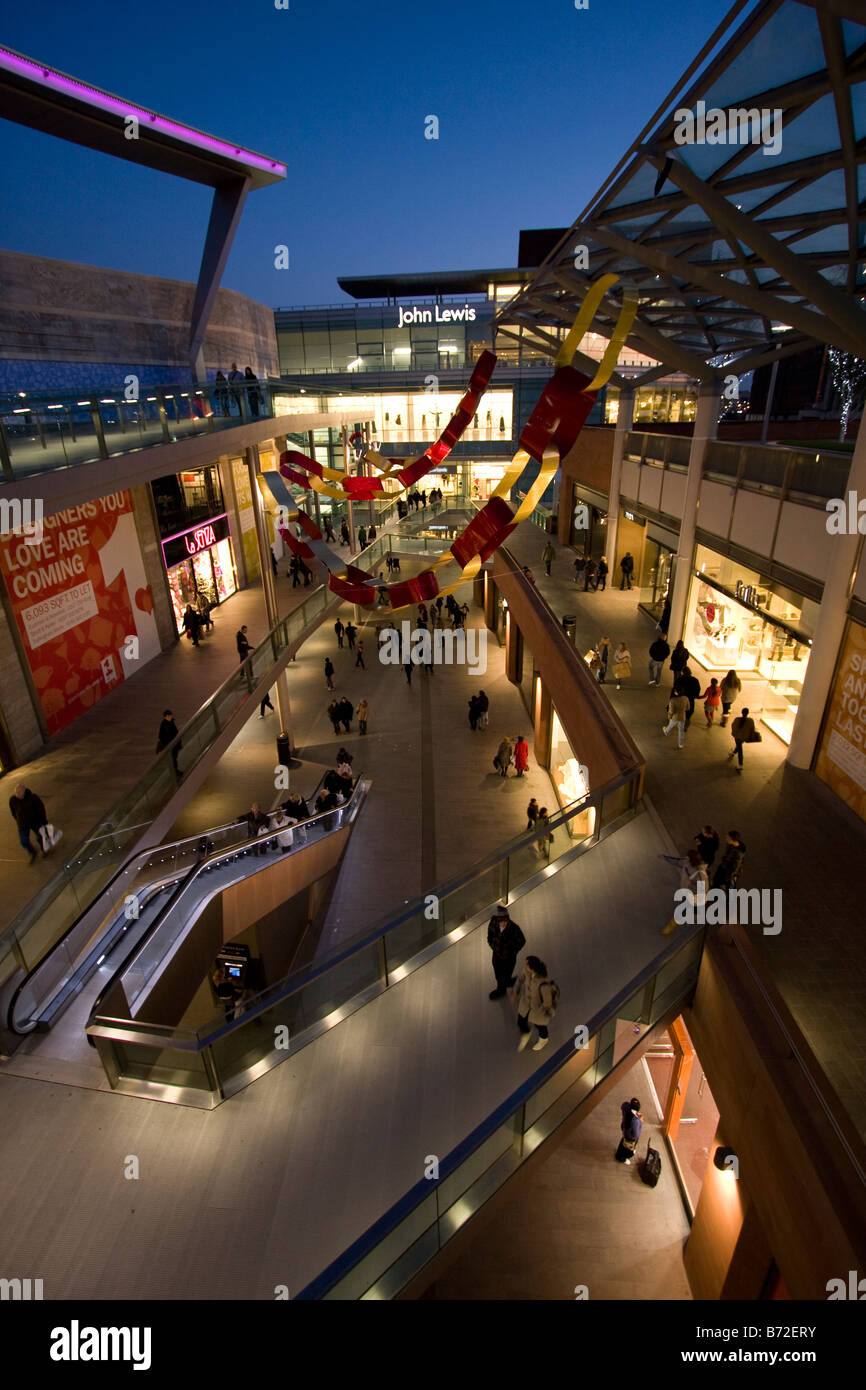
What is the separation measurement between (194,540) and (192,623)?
2.87m

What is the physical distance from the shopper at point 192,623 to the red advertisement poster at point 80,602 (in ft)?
2.67

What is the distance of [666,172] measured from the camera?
22.1ft

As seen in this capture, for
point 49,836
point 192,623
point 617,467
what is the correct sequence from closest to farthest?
point 49,836
point 192,623
point 617,467

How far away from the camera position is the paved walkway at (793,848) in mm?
5426

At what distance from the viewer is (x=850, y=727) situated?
8.02m

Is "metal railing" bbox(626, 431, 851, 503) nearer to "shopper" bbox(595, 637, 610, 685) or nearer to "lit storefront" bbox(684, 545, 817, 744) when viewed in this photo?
"lit storefront" bbox(684, 545, 817, 744)

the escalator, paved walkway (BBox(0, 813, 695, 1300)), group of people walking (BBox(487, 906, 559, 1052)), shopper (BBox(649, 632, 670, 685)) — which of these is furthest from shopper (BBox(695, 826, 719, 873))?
the escalator

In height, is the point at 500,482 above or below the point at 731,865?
above

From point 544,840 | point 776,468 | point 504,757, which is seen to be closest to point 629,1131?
point 544,840

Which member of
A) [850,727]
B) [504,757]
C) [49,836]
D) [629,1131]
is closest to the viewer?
[49,836]

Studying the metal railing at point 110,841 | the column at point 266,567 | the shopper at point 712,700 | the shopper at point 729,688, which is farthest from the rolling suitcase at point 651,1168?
the column at point 266,567

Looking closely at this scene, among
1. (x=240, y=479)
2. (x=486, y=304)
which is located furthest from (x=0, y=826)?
(x=486, y=304)

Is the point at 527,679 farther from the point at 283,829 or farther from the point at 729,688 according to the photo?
the point at 283,829
